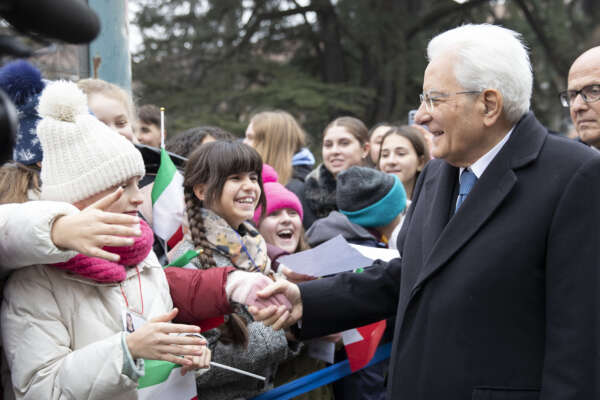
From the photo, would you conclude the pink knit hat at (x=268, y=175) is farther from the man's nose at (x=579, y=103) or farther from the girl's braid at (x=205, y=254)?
the man's nose at (x=579, y=103)

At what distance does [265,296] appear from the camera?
2.28 m

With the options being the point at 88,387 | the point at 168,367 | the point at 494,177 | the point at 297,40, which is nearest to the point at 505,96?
the point at 494,177

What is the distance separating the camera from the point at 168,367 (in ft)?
6.56

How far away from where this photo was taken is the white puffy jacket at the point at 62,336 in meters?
1.75

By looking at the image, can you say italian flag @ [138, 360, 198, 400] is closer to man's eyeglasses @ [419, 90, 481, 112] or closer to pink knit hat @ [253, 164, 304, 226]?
man's eyeglasses @ [419, 90, 481, 112]

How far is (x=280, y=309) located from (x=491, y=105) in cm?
111

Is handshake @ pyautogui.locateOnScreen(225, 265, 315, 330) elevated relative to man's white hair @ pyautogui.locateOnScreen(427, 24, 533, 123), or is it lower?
lower

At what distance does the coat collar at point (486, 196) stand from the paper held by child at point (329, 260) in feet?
2.05

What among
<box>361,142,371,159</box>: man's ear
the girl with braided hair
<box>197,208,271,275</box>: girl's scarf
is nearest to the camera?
the girl with braided hair

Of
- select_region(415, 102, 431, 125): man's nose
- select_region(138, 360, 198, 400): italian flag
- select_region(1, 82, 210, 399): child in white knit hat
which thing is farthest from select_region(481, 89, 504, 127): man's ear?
select_region(138, 360, 198, 400): italian flag

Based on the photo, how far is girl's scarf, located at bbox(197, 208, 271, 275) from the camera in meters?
2.67

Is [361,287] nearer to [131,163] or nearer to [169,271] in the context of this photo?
[169,271]

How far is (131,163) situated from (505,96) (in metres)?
1.30

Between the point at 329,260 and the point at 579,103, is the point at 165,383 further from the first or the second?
the point at 579,103
